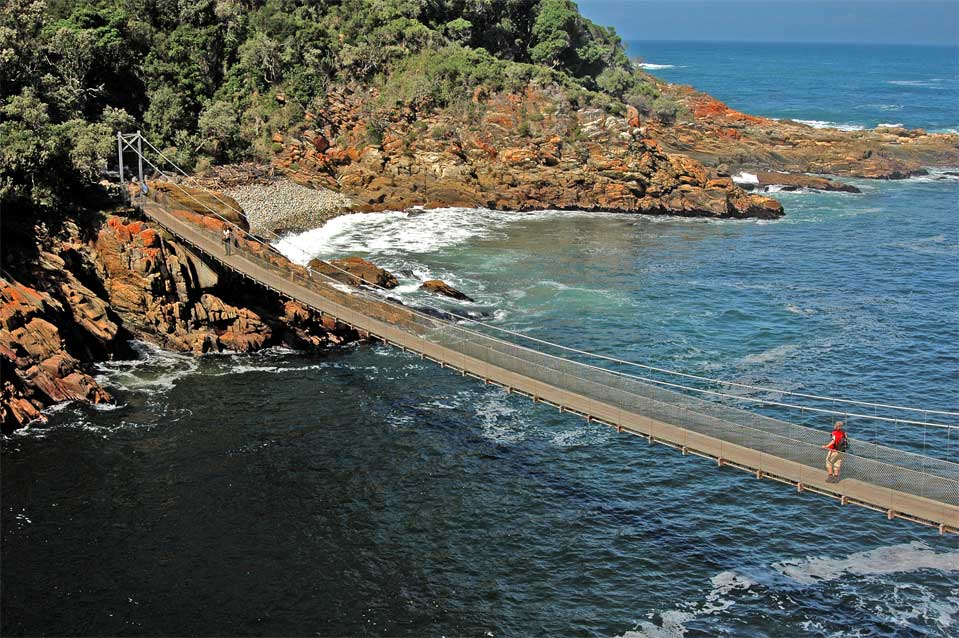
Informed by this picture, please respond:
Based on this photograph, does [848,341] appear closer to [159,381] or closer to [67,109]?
[159,381]

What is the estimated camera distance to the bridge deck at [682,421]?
A: 2203 centimetres

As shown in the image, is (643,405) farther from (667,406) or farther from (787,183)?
(787,183)

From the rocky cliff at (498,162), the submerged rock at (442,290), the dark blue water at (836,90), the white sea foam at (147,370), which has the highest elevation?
the dark blue water at (836,90)

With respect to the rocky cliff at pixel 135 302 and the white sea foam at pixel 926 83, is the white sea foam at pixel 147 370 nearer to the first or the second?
the rocky cliff at pixel 135 302

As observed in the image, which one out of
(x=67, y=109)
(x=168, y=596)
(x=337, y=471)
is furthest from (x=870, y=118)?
(x=168, y=596)

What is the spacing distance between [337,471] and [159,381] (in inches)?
354

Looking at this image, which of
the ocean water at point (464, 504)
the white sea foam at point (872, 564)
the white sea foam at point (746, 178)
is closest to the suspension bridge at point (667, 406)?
the white sea foam at point (872, 564)

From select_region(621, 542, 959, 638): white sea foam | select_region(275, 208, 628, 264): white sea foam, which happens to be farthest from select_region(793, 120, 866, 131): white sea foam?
select_region(621, 542, 959, 638): white sea foam

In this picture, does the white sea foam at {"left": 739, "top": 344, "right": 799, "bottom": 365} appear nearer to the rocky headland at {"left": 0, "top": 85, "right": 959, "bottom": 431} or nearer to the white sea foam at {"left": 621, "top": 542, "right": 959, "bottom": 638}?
the white sea foam at {"left": 621, "top": 542, "right": 959, "bottom": 638}

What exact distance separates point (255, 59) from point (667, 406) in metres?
49.4

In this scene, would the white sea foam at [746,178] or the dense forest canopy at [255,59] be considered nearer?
the dense forest canopy at [255,59]

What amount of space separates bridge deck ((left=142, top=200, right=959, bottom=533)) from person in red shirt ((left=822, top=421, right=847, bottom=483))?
21 centimetres

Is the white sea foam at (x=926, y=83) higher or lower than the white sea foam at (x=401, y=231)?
higher

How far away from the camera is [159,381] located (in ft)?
110
